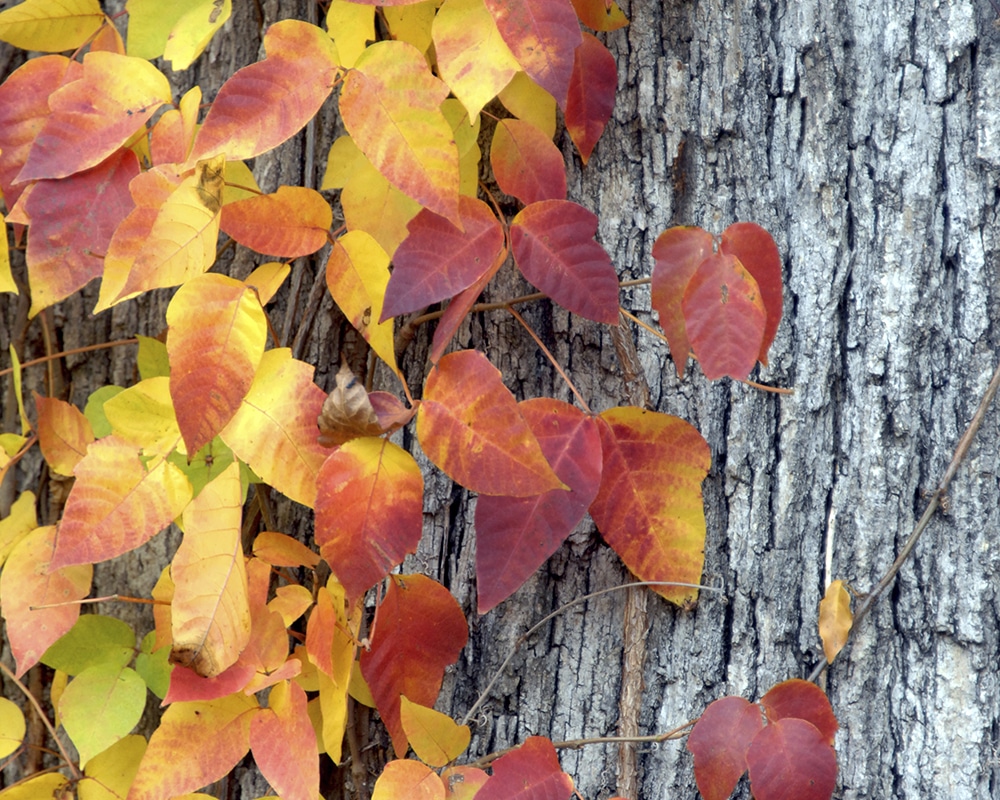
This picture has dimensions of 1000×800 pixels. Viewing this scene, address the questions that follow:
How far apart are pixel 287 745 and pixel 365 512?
0.27 meters

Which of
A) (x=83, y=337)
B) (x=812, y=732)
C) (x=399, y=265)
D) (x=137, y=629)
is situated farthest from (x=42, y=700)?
(x=812, y=732)

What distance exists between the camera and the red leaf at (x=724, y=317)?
2.55ft

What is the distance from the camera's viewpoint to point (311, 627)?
91 centimetres

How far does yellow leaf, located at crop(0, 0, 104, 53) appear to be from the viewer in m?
1.05

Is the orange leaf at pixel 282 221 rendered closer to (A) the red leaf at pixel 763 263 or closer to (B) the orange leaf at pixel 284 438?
(B) the orange leaf at pixel 284 438

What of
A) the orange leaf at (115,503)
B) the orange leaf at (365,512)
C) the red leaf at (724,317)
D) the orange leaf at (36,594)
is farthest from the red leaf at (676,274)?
the orange leaf at (36,594)

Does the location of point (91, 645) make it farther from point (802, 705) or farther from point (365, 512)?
point (802, 705)

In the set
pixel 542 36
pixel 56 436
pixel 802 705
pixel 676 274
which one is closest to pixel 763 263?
pixel 676 274

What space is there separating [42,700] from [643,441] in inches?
39.6

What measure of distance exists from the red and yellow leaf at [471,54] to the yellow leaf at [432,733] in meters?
0.62

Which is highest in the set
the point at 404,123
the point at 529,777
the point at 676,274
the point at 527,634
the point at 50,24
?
the point at 50,24

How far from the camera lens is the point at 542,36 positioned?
798 mm

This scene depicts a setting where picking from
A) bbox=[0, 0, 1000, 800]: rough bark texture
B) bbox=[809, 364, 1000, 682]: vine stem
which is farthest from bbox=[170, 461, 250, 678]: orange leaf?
bbox=[809, 364, 1000, 682]: vine stem

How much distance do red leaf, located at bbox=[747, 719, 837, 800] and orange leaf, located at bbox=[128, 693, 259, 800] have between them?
0.54m
